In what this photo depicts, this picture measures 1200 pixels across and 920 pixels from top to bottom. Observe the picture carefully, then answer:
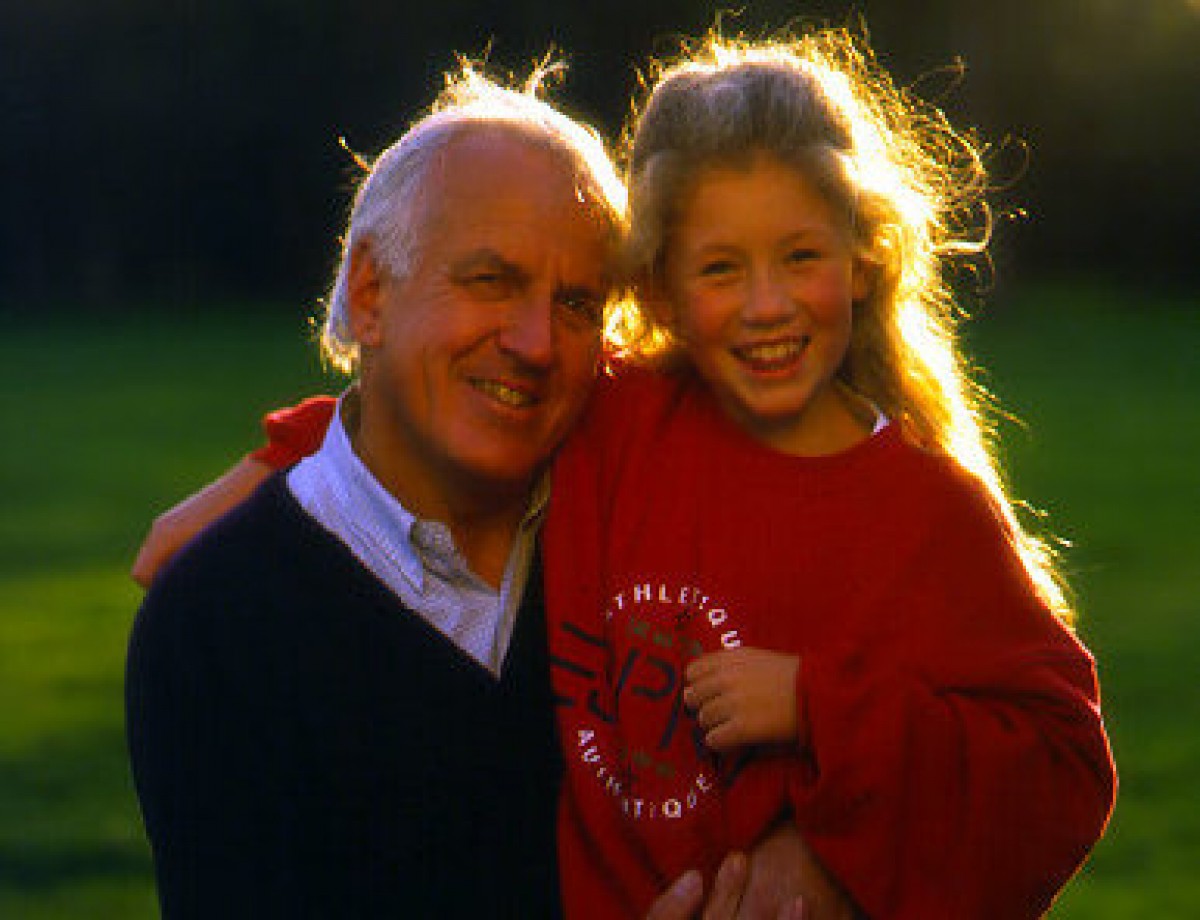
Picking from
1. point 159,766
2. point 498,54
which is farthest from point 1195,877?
point 498,54

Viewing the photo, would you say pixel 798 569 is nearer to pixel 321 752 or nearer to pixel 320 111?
pixel 321 752

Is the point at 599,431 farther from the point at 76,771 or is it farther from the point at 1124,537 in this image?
the point at 1124,537

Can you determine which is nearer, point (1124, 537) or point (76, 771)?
point (76, 771)

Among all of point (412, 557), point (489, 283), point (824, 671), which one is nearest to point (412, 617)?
point (412, 557)

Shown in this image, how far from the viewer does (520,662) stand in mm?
2670

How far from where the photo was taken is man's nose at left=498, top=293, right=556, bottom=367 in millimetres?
2637

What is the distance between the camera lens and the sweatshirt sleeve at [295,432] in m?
3.08

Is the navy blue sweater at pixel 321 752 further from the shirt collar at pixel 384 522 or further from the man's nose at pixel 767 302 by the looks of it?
the man's nose at pixel 767 302

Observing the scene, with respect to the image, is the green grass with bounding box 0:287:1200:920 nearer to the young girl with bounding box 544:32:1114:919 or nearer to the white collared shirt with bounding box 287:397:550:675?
the white collared shirt with bounding box 287:397:550:675

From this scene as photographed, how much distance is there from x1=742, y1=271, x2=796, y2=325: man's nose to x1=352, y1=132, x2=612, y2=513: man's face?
21cm

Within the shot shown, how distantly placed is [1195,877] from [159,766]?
3.97 metres

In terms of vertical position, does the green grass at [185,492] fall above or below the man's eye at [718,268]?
below

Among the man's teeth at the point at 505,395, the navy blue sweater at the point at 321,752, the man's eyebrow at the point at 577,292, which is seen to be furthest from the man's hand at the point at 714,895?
the man's eyebrow at the point at 577,292

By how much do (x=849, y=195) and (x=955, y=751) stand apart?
799 mm
